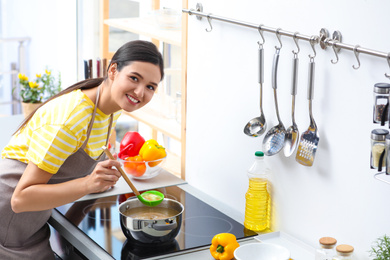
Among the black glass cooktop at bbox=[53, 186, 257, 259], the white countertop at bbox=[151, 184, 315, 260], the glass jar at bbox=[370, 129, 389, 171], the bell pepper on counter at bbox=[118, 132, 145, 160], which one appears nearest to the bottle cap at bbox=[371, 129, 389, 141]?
the glass jar at bbox=[370, 129, 389, 171]

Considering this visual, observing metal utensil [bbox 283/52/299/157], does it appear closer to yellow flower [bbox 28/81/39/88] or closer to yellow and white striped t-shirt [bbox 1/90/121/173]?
yellow and white striped t-shirt [bbox 1/90/121/173]

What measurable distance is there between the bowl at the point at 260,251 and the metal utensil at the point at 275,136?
0.91 ft

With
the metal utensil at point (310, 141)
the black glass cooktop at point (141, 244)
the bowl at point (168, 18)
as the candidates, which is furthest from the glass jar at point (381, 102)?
the bowl at point (168, 18)

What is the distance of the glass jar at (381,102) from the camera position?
130cm

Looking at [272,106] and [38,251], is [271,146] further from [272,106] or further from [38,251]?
→ [38,251]

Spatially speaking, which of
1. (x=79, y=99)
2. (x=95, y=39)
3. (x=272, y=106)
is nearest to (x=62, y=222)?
(x=79, y=99)

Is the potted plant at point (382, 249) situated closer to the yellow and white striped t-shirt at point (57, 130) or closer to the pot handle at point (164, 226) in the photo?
the pot handle at point (164, 226)

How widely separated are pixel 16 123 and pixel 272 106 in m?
1.55

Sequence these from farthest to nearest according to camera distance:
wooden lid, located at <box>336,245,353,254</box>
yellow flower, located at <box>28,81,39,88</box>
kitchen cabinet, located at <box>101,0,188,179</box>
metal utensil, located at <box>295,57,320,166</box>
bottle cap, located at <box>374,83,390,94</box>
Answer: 1. yellow flower, located at <box>28,81,39,88</box>
2. kitchen cabinet, located at <box>101,0,188,179</box>
3. metal utensil, located at <box>295,57,320,166</box>
4. wooden lid, located at <box>336,245,353,254</box>
5. bottle cap, located at <box>374,83,390,94</box>

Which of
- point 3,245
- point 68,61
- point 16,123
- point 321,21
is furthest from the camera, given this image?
point 68,61

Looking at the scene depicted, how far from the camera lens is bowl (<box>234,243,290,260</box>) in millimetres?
1602

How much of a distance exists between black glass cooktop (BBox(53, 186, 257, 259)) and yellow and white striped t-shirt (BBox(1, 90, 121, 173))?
0.29 m

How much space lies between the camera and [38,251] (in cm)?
188

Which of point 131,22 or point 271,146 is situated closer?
point 271,146
